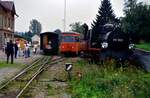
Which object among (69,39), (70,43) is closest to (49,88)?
(70,43)

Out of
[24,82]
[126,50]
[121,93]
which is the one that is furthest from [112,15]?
[121,93]

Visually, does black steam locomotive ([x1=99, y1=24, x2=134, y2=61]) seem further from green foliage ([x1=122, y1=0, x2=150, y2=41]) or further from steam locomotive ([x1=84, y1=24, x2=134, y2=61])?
green foliage ([x1=122, y1=0, x2=150, y2=41])

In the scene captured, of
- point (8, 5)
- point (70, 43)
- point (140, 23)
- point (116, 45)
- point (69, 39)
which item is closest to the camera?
point (116, 45)

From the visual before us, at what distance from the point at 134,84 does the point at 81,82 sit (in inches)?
156

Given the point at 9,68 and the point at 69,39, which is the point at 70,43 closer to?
the point at 69,39

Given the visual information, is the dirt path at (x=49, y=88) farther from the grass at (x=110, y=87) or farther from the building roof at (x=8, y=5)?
the building roof at (x=8, y=5)

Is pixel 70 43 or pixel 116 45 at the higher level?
pixel 70 43

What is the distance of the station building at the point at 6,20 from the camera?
71125mm

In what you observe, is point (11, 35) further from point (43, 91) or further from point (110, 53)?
point (43, 91)

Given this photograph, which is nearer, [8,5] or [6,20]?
[6,20]

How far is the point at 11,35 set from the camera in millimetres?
80438

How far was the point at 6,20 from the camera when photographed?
7550cm

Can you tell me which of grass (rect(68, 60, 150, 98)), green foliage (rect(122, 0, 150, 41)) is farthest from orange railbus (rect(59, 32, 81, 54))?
green foliage (rect(122, 0, 150, 41))

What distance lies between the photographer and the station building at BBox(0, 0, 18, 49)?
71.1 m
